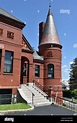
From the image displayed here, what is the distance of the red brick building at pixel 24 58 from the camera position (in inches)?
627

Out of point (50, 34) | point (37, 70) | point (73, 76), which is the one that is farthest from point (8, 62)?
point (73, 76)

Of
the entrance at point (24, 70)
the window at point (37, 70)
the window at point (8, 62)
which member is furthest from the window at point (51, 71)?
the window at point (8, 62)

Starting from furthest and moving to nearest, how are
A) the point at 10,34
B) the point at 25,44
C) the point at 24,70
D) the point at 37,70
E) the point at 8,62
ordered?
1. the point at 37,70
2. the point at 24,70
3. the point at 25,44
4. the point at 10,34
5. the point at 8,62

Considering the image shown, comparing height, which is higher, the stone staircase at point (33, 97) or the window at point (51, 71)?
the window at point (51, 71)

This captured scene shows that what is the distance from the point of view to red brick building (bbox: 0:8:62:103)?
15938mm

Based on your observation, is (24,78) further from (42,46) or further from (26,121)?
(26,121)

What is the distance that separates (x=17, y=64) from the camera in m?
16.9

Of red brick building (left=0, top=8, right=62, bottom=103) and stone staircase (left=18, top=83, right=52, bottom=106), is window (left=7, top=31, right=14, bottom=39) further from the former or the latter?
stone staircase (left=18, top=83, right=52, bottom=106)

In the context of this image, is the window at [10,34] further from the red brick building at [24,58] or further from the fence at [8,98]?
the fence at [8,98]

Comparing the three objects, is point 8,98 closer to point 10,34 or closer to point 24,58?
point 24,58

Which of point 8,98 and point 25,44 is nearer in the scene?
point 8,98

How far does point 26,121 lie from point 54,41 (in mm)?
21427

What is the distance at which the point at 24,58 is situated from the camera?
20062mm

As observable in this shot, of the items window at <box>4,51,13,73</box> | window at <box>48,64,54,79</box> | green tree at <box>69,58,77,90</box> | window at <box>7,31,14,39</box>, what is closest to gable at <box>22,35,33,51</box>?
window at <box>7,31,14,39</box>
